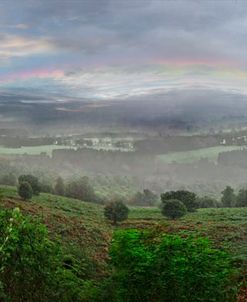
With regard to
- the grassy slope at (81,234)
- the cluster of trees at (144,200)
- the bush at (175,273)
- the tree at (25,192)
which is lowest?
the cluster of trees at (144,200)

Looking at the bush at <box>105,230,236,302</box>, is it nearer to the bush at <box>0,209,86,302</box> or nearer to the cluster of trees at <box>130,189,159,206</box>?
the bush at <box>0,209,86,302</box>

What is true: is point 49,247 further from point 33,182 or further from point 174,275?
point 33,182

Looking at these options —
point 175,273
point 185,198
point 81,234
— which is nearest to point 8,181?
point 185,198

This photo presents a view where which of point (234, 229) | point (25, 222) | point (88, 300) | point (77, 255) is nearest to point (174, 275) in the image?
point (88, 300)

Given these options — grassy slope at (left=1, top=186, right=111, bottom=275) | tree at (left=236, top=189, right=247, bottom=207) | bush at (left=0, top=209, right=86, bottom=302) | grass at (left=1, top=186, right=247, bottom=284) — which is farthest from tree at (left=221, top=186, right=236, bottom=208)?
bush at (left=0, top=209, right=86, bottom=302)

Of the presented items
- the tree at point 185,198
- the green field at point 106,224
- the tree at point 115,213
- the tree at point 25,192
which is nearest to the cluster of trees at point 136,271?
the green field at point 106,224

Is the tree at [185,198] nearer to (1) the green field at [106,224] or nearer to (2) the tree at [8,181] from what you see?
(1) the green field at [106,224]
